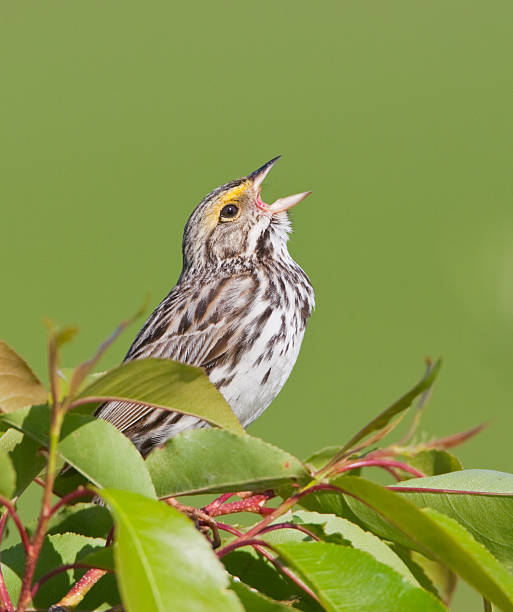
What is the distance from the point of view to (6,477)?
0.75m

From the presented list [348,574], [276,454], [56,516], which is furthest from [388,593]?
[56,516]

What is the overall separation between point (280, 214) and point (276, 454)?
7.29 feet

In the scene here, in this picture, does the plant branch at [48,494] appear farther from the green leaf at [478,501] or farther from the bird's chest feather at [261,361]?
the bird's chest feather at [261,361]

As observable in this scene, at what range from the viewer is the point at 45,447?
2.70 feet

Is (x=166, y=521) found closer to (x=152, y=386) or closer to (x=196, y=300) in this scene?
(x=152, y=386)

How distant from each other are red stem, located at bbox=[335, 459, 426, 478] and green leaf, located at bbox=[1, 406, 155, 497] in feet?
0.65

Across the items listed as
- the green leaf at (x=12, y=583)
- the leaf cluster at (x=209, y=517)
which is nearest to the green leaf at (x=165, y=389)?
the leaf cluster at (x=209, y=517)

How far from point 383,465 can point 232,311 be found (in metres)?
1.67

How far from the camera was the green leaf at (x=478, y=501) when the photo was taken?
0.94 meters

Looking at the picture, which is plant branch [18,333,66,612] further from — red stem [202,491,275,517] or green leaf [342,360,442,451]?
red stem [202,491,275,517]

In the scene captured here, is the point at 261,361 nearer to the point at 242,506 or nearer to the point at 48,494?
the point at 242,506

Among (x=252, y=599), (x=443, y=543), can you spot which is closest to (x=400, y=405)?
(x=443, y=543)

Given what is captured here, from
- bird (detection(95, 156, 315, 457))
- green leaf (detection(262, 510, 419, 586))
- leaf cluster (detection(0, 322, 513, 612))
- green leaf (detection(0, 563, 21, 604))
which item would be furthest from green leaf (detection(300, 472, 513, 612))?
bird (detection(95, 156, 315, 457))

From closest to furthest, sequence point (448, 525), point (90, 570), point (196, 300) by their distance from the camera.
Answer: point (448, 525), point (90, 570), point (196, 300)
